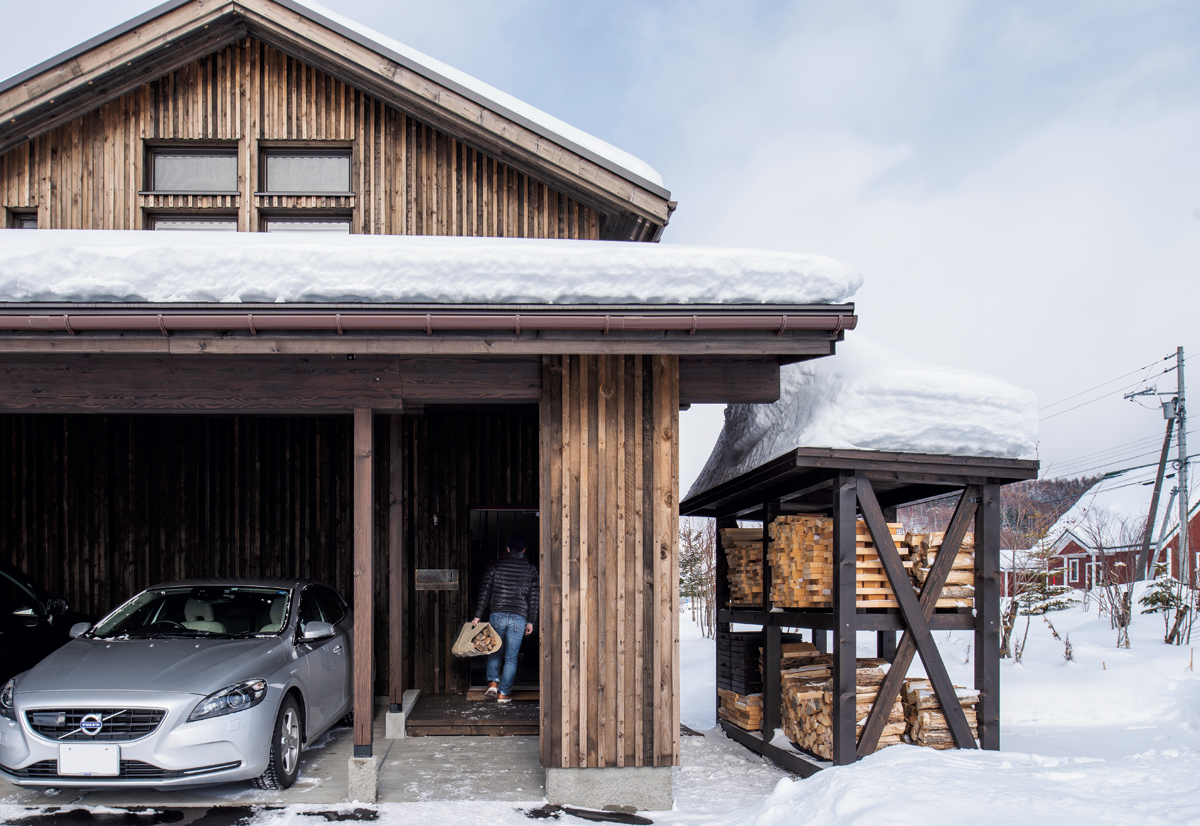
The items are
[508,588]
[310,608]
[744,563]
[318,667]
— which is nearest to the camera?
[318,667]

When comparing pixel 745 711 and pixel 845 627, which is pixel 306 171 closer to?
pixel 845 627

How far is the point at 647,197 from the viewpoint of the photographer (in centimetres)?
829

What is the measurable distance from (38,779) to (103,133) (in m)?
6.27

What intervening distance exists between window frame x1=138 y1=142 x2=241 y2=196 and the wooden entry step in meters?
5.50

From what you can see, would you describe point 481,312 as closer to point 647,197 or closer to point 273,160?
point 647,197

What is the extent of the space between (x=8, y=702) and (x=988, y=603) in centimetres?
695

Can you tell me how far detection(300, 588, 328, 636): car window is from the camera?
23.9 ft

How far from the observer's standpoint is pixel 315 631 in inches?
267

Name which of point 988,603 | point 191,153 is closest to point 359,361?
point 191,153

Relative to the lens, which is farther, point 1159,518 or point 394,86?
point 1159,518

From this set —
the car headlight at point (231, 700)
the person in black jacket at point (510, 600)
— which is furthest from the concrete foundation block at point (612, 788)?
the person in black jacket at point (510, 600)

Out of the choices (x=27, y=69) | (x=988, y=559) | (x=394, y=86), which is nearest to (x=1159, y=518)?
(x=988, y=559)

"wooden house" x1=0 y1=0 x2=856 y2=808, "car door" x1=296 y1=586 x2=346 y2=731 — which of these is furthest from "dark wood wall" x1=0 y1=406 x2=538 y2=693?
"car door" x1=296 y1=586 x2=346 y2=731

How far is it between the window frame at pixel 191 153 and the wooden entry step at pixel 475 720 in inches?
217
